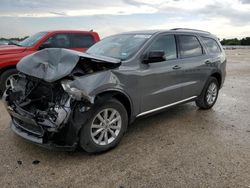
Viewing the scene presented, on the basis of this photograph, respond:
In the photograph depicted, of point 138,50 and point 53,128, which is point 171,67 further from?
point 53,128

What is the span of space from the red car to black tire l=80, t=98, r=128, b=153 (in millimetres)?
4010

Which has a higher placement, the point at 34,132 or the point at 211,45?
the point at 211,45

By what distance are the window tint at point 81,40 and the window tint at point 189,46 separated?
4.05 meters

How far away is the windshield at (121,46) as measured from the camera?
429cm

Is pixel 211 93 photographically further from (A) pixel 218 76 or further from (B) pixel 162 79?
(B) pixel 162 79

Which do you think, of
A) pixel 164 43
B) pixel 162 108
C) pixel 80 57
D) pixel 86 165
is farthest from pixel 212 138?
pixel 80 57

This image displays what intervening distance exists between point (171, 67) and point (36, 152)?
264 centimetres

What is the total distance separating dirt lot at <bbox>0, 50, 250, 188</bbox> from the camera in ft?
10.1

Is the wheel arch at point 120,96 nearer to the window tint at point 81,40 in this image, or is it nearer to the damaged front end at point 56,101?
the damaged front end at point 56,101

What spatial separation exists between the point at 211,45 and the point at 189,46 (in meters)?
1.04

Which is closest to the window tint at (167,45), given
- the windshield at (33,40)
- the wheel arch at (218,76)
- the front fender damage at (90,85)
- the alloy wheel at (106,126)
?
the front fender damage at (90,85)

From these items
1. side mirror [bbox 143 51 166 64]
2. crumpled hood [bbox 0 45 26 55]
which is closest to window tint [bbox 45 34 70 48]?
crumpled hood [bbox 0 45 26 55]

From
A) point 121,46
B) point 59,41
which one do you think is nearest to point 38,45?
point 59,41

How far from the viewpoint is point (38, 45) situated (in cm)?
741
